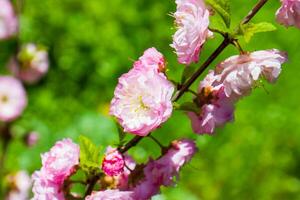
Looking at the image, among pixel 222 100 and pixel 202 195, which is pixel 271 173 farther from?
pixel 222 100

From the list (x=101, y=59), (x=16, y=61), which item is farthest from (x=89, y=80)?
(x=16, y=61)

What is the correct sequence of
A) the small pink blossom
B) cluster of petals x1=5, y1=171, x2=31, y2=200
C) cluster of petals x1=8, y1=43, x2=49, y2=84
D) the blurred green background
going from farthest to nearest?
the blurred green background < cluster of petals x1=8, y1=43, x2=49, y2=84 < cluster of petals x1=5, y1=171, x2=31, y2=200 < the small pink blossom

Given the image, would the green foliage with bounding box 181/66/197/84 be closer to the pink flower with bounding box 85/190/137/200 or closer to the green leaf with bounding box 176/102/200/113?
the green leaf with bounding box 176/102/200/113

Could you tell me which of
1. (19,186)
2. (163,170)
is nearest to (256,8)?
(163,170)

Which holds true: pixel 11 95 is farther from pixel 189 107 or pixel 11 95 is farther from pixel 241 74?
pixel 241 74

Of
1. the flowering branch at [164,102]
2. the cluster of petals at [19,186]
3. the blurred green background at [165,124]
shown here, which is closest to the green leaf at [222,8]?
the flowering branch at [164,102]

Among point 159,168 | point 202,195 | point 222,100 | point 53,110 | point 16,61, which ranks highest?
point 222,100

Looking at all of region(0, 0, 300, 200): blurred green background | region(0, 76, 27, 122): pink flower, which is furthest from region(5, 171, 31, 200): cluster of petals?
region(0, 0, 300, 200): blurred green background
